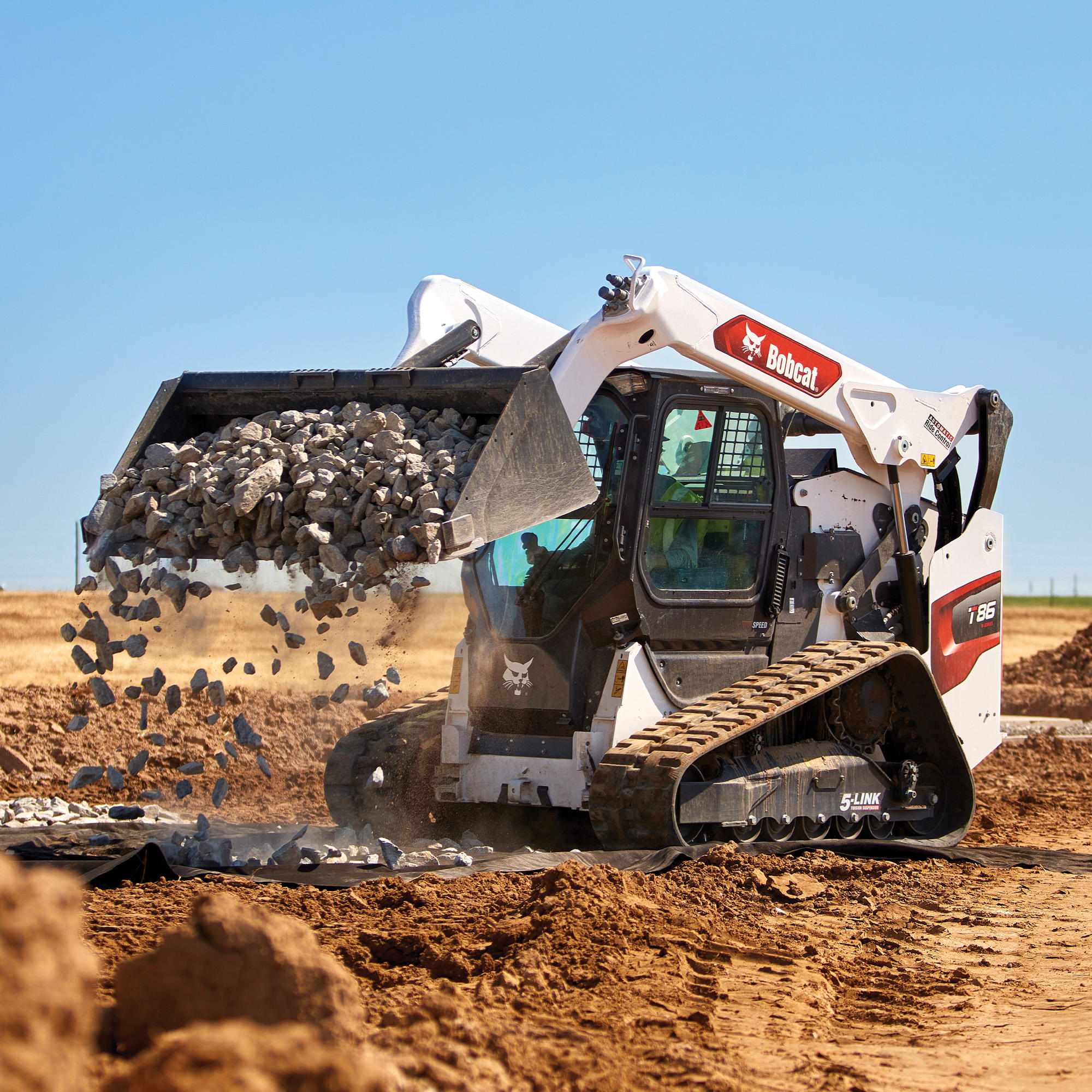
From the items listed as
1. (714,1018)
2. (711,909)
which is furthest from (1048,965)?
(714,1018)

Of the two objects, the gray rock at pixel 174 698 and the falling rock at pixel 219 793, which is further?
the falling rock at pixel 219 793

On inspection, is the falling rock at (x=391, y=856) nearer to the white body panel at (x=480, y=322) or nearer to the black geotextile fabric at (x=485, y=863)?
the black geotextile fabric at (x=485, y=863)

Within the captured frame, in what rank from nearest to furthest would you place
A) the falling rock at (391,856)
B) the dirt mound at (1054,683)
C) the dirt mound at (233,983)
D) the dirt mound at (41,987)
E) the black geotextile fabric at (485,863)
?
the dirt mound at (41,987), the dirt mound at (233,983), the black geotextile fabric at (485,863), the falling rock at (391,856), the dirt mound at (1054,683)

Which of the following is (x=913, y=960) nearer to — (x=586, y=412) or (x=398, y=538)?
(x=398, y=538)

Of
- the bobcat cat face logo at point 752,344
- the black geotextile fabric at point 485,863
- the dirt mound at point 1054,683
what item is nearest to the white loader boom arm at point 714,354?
the bobcat cat face logo at point 752,344

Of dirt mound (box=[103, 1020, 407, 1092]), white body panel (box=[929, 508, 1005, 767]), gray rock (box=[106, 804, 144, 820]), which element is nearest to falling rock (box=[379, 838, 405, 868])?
gray rock (box=[106, 804, 144, 820])

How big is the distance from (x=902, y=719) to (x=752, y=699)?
1976 millimetres

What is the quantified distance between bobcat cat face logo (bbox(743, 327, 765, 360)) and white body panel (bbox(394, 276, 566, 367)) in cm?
240

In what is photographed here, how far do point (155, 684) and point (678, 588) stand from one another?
10.2 ft

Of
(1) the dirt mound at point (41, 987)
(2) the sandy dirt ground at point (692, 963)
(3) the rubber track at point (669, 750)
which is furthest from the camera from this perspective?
(3) the rubber track at point (669, 750)

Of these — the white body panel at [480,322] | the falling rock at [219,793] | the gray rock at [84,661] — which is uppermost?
the white body panel at [480,322]

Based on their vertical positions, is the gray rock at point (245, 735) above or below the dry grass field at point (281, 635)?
below

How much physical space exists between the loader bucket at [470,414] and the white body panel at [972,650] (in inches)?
144

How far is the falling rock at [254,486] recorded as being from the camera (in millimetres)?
6496
